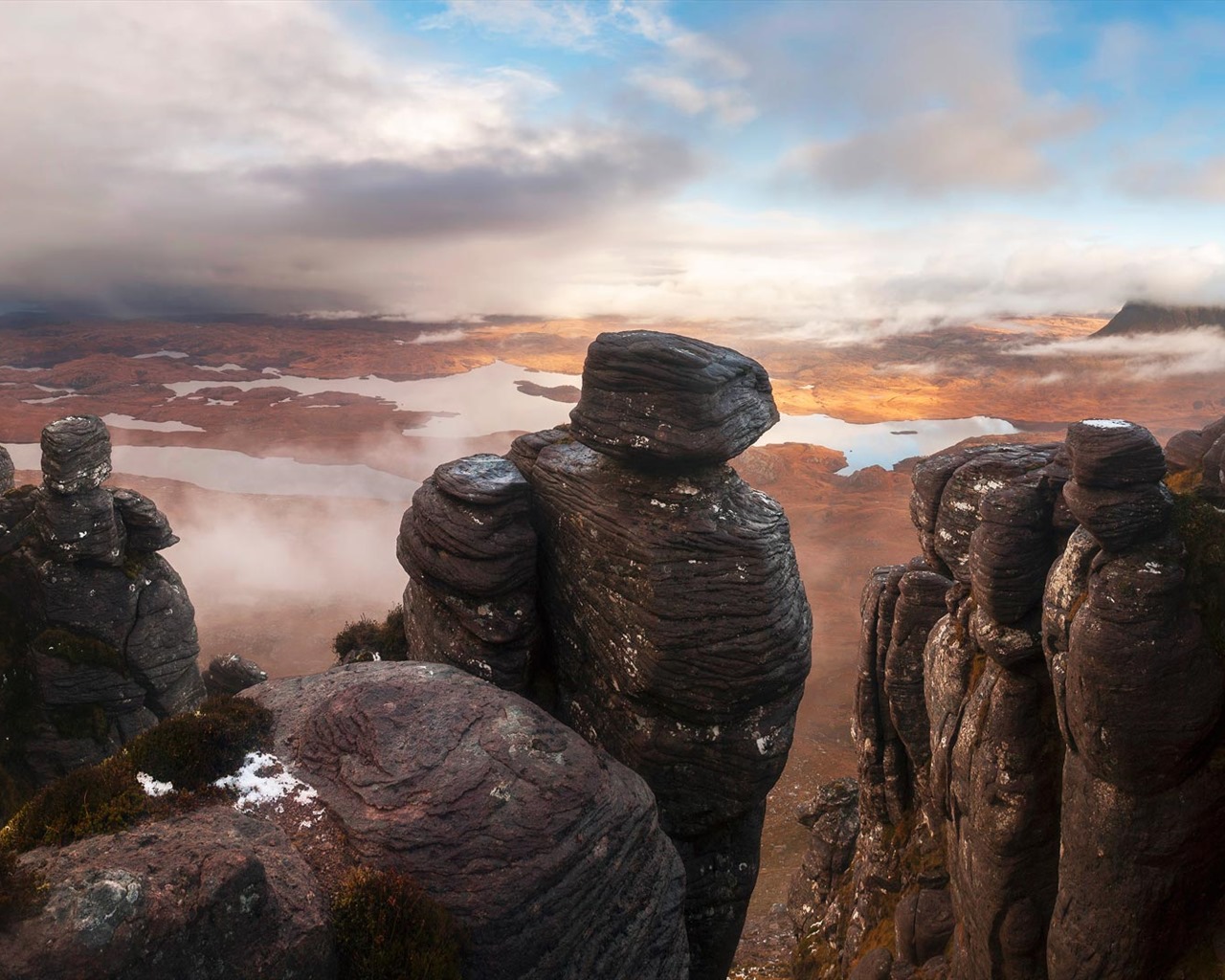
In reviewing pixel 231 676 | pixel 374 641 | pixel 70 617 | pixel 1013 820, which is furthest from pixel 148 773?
pixel 231 676

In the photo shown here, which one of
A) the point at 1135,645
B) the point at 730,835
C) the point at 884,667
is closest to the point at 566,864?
the point at 730,835

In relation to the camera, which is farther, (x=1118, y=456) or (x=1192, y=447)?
(x=1192, y=447)

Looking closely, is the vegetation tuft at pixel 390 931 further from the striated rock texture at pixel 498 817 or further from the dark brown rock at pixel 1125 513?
the dark brown rock at pixel 1125 513

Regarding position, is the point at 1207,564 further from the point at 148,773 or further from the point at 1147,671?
the point at 148,773

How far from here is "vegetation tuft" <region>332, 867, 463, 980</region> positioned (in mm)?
10578

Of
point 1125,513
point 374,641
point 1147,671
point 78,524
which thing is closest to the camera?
point 1147,671

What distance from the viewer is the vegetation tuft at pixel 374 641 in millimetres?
27891

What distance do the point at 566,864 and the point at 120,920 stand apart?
659 centimetres

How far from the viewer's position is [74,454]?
33688 mm

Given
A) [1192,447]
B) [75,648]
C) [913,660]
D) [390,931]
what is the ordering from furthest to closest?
[75,648] → [913,660] → [1192,447] → [390,931]

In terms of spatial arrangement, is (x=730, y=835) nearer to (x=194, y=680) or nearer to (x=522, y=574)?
(x=522, y=574)

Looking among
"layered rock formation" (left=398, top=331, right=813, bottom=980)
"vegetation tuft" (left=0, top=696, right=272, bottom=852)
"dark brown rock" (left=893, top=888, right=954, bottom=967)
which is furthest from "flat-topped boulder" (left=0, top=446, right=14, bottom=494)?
"dark brown rock" (left=893, top=888, right=954, bottom=967)

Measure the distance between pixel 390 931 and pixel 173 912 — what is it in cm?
310

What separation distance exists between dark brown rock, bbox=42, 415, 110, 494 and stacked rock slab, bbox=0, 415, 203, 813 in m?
0.04
